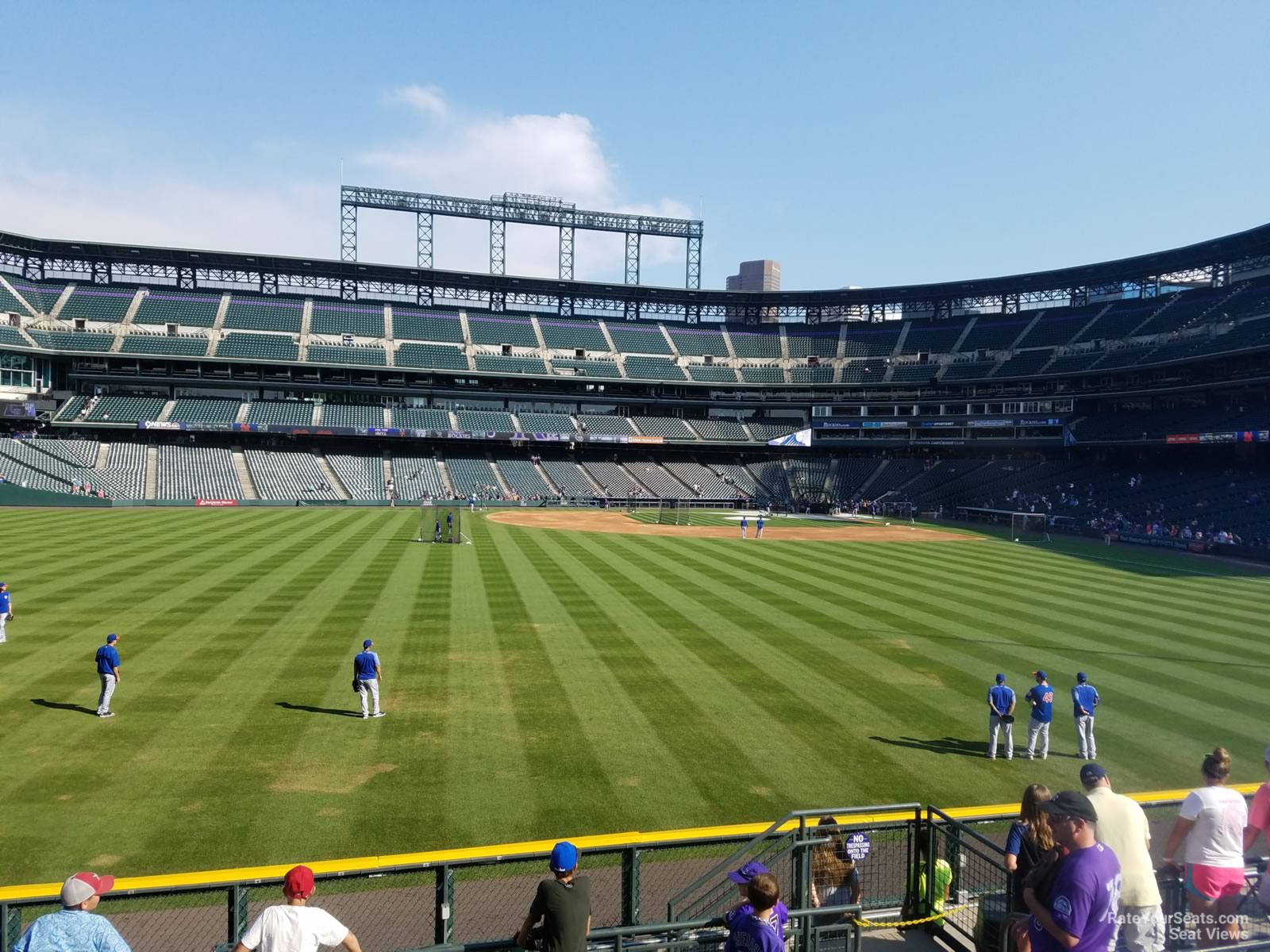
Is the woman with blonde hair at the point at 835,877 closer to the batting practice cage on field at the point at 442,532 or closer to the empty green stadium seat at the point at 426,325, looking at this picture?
the batting practice cage on field at the point at 442,532

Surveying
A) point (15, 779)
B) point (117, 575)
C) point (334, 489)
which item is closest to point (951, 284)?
point (334, 489)

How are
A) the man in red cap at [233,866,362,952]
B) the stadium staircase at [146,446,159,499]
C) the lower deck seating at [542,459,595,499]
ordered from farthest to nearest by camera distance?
the lower deck seating at [542,459,595,499], the stadium staircase at [146,446,159,499], the man in red cap at [233,866,362,952]

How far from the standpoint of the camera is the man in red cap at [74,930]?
4.73 meters

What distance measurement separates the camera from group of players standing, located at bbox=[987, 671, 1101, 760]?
502 inches

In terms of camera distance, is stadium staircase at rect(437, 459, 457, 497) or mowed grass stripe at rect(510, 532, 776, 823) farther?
stadium staircase at rect(437, 459, 457, 497)

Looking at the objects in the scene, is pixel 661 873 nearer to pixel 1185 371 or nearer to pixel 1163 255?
pixel 1185 371

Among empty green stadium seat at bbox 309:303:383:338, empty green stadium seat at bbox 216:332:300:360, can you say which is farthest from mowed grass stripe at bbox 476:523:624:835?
empty green stadium seat at bbox 309:303:383:338

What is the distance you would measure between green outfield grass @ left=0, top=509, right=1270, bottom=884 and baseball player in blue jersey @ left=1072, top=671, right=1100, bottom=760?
395 mm

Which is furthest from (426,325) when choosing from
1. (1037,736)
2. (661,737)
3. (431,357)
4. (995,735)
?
(1037,736)

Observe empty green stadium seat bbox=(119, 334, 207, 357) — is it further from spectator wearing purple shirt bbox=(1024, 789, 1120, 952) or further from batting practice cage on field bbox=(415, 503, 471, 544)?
spectator wearing purple shirt bbox=(1024, 789, 1120, 952)

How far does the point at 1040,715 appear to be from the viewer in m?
12.9

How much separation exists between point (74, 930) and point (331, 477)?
66.1 metres

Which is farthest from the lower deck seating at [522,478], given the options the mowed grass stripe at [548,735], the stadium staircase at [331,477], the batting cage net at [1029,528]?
the mowed grass stripe at [548,735]

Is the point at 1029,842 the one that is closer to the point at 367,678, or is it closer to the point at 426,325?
the point at 367,678
